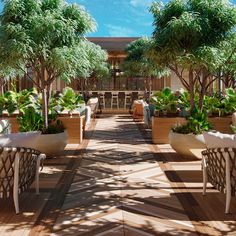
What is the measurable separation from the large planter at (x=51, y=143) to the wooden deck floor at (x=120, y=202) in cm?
16

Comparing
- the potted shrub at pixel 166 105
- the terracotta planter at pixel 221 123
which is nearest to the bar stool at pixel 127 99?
the potted shrub at pixel 166 105

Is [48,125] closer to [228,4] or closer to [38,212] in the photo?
[38,212]

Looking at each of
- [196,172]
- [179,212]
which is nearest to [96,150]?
[196,172]

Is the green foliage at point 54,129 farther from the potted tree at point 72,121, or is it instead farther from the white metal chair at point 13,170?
the white metal chair at point 13,170

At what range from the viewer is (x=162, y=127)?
Answer: 7656 mm

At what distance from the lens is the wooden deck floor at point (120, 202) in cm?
315

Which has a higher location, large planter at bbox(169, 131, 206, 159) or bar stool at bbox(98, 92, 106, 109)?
bar stool at bbox(98, 92, 106, 109)

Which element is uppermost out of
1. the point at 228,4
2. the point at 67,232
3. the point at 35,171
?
the point at 228,4

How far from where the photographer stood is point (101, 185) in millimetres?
4477

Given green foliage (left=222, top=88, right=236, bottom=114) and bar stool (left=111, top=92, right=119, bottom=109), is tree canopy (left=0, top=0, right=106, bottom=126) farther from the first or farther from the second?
bar stool (left=111, top=92, right=119, bottom=109)

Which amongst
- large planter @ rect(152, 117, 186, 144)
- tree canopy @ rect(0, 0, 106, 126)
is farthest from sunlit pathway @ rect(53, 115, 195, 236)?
tree canopy @ rect(0, 0, 106, 126)

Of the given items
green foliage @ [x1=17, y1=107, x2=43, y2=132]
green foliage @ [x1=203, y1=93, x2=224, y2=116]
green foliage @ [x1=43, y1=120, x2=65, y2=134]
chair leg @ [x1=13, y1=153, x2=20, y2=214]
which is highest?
green foliage @ [x1=203, y1=93, x2=224, y2=116]

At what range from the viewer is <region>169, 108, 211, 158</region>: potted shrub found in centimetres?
578

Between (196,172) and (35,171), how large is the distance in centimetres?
221
